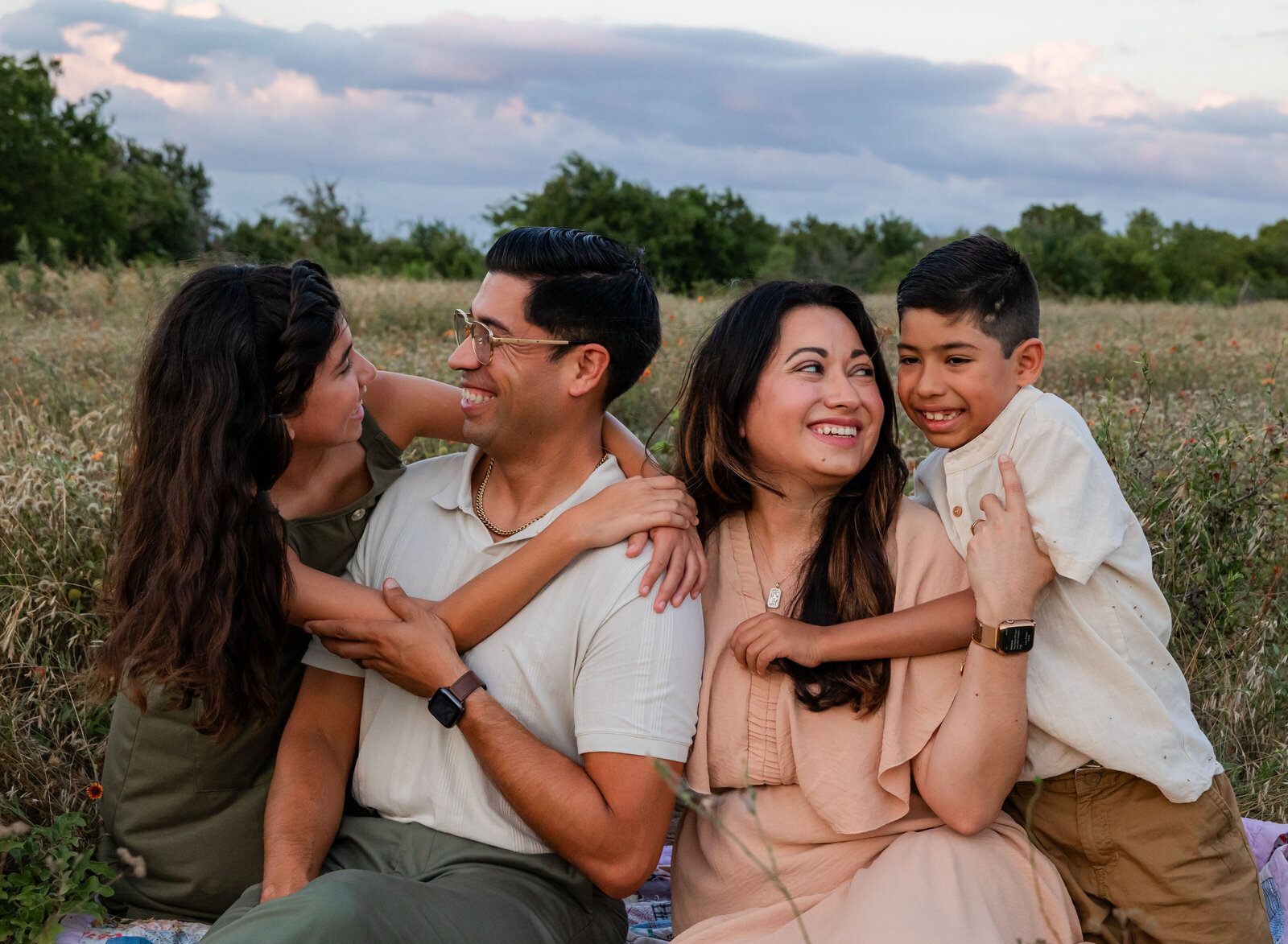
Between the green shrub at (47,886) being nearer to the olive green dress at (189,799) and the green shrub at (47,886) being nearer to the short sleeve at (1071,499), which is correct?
the olive green dress at (189,799)

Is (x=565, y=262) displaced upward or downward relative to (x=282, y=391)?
upward

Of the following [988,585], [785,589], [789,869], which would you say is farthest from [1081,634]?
[789,869]

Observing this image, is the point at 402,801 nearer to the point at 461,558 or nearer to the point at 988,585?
the point at 461,558

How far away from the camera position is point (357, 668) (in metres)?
2.66

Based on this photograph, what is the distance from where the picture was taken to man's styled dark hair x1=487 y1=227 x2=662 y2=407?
8.73 ft

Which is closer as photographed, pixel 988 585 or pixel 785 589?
pixel 988 585

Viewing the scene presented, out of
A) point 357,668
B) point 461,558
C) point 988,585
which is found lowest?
point 357,668

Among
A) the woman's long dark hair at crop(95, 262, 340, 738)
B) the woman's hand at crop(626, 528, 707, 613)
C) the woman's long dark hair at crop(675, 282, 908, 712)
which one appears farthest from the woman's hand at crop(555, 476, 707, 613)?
the woman's long dark hair at crop(95, 262, 340, 738)

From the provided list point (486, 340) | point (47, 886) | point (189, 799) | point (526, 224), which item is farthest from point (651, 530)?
point (526, 224)

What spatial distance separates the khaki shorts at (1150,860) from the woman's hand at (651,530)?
0.94m

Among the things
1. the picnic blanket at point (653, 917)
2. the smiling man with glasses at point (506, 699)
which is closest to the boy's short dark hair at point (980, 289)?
the smiling man with glasses at point (506, 699)

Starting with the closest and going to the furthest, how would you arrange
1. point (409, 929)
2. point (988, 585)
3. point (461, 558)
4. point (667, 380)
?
point (409, 929)
point (988, 585)
point (461, 558)
point (667, 380)

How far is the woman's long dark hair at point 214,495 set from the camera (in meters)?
2.40

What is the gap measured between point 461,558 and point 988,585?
1.22m
